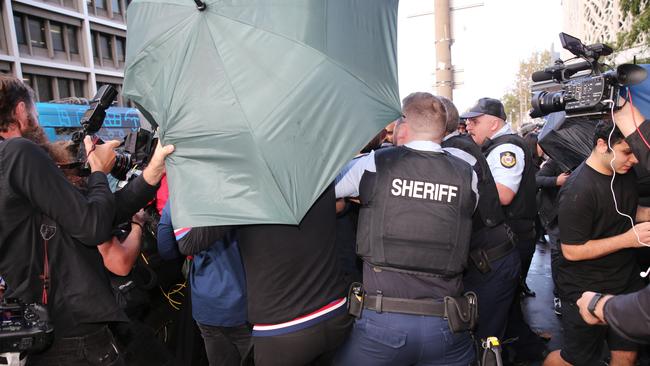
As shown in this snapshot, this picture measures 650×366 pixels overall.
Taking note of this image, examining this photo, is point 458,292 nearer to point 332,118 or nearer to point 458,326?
point 458,326

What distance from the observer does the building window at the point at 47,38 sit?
28.9 m

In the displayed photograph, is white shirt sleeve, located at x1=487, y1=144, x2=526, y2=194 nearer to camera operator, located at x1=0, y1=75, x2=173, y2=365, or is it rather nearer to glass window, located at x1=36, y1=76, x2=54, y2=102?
camera operator, located at x1=0, y1=75, x2=173, y2=365

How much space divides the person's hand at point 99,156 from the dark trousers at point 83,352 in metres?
0.72

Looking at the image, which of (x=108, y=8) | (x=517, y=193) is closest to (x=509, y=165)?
(x=517, y=193)

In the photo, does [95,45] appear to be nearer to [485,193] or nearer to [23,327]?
[485,193]

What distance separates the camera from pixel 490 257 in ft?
11.7

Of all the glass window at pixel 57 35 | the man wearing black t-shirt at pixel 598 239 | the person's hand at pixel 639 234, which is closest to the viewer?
the person's hand at pixel 639 234

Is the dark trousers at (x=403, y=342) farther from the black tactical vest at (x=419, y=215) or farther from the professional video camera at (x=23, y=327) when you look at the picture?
the professional video camera at (x=23, y=327)

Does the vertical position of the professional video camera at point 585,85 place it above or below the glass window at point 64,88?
below

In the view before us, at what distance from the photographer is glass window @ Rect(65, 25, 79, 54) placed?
32.4 meters

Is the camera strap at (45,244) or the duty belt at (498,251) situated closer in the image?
the camera strap at (45,244)

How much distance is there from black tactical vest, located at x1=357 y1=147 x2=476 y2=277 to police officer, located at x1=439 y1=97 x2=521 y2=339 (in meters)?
1.14

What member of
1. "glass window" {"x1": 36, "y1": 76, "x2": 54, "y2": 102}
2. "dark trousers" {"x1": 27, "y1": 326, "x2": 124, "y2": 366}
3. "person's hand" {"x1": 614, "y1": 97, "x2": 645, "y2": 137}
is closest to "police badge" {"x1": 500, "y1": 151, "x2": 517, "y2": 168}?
"person's hand" {"x1": 614, "y1": 97, "x2": 645, "y2": 137}

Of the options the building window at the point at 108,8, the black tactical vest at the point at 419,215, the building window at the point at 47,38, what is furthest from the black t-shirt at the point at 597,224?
the building window at the point at 108,8
